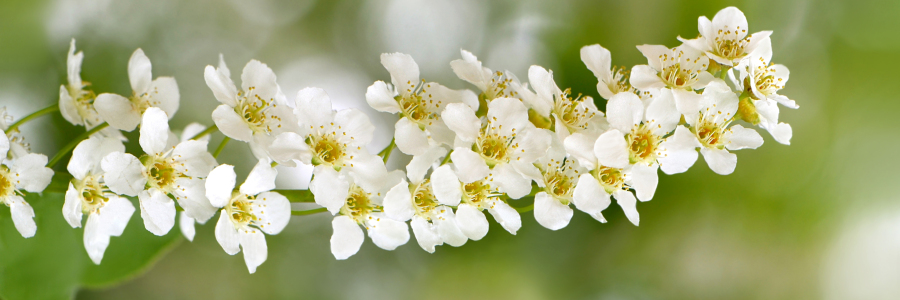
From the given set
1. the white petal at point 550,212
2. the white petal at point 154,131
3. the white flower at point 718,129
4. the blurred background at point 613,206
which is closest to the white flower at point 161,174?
the white petal at point 154,131

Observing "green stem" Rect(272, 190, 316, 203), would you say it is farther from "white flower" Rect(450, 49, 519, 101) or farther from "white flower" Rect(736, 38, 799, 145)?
"white flower" Rect(736, 38, 799, 145)

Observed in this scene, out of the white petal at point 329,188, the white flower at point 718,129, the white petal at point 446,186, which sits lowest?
the white petal at point 329,188

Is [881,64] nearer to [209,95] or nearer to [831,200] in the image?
[831,200]

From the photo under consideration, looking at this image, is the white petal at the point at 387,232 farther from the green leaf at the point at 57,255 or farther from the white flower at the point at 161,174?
the green leaf at the point at 57,255

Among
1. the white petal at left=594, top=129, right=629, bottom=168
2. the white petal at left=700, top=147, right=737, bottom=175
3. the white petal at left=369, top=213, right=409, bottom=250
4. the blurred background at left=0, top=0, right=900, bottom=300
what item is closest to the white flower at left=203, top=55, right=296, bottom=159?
the white petal at left=369, top=213, right=409, bottom=250

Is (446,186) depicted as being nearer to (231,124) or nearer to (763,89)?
(231,124)

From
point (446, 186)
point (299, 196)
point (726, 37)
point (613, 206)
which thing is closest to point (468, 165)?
point (446, 186)
